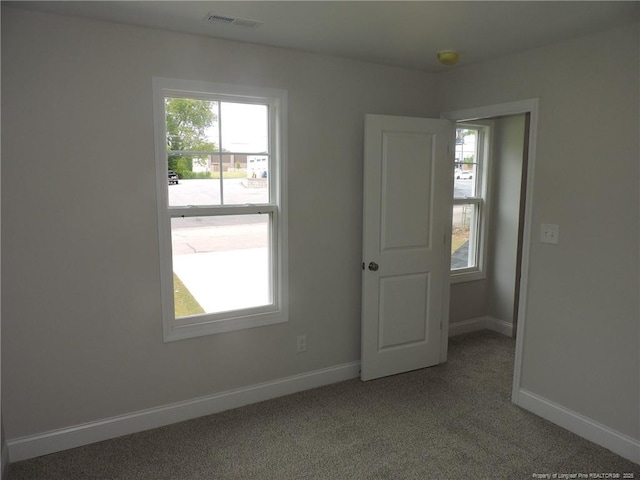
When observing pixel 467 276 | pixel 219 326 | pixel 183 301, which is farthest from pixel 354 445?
pixel 467 276

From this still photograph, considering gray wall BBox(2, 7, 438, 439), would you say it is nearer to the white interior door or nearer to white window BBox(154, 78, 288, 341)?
white window BBox(154, 78, 288, 341)

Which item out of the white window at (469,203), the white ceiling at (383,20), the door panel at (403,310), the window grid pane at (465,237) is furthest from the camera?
the window grid pane at (465,237)

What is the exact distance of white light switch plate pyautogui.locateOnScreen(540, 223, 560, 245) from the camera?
2.90m

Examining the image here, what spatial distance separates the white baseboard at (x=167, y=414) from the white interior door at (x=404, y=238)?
1.16ft

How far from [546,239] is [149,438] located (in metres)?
2.77

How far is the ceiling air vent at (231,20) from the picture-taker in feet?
7.97

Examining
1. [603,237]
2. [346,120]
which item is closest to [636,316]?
[603,237]

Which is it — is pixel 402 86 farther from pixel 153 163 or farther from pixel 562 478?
pixel 562 478

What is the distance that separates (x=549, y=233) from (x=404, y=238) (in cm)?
102

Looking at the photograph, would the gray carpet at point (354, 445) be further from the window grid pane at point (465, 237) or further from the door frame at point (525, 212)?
the window grid pane at point (465, 237)

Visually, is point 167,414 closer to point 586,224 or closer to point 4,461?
point 4,461

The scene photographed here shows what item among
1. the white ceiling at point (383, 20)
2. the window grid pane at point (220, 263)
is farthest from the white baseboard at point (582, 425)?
the white ceiling at point (383, 20)

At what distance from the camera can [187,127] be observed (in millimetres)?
2861

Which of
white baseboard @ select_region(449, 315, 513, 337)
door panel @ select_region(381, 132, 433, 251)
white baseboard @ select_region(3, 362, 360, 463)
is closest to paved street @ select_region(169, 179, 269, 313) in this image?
white baseboard @ select_region(3, 362, 360, 463)
